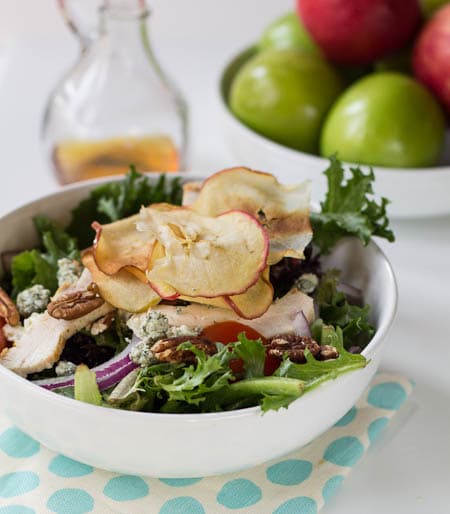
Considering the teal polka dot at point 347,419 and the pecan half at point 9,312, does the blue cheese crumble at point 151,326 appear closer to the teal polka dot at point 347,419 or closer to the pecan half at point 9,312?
the pecan half at point 9,312

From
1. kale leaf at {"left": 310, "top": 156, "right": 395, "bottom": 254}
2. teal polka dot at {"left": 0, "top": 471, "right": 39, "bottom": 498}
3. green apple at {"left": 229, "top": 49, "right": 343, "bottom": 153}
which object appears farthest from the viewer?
green apple at {"left": 229, "top": 49, "right": 343, "bottom": 153}

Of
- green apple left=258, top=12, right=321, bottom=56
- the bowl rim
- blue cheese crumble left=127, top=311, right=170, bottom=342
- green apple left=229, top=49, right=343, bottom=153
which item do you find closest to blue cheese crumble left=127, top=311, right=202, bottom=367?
blue cheese crumble left=127, top=311, right=170, bottom=342

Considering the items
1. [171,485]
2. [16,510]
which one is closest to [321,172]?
[171,485]

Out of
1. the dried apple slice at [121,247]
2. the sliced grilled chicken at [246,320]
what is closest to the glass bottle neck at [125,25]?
the dried apple slice at [121,247]

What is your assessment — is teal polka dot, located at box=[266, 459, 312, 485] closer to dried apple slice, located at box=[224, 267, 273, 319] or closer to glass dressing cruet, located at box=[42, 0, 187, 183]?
dried apple slice, located at box=[224, 267, 273, 319]

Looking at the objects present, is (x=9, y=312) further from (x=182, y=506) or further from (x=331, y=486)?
→ (x=331, y=486)

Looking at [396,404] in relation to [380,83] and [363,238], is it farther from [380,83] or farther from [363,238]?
[380,83]

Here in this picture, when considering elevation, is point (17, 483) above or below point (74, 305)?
below
